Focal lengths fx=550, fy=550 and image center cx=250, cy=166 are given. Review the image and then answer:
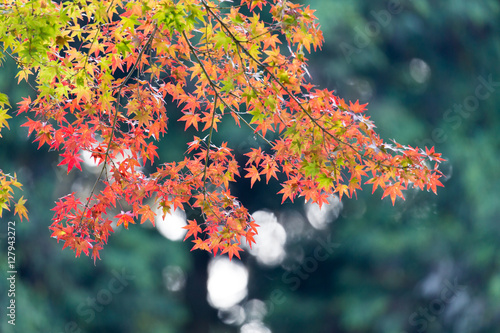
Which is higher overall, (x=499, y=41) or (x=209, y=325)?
(x=499, y=41)

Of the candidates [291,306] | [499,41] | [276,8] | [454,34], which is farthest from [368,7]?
[276,8]

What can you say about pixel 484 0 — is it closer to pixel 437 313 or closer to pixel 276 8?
pixel 437 313

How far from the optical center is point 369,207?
5.61m

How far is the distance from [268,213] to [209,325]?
1377 mm
